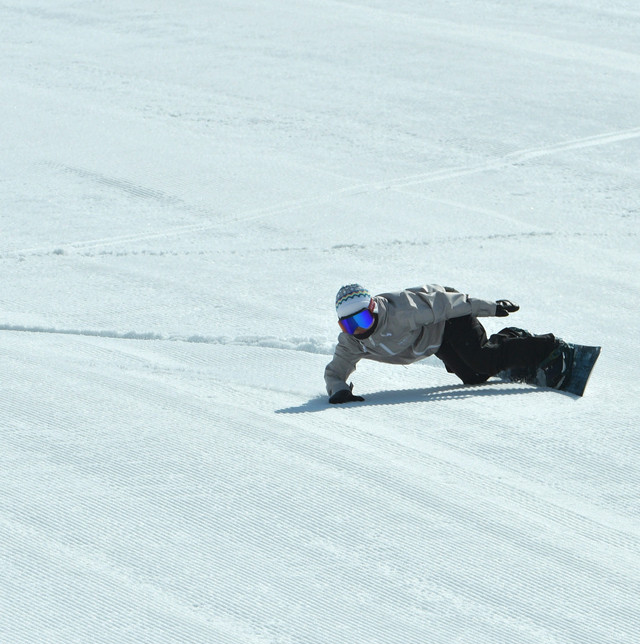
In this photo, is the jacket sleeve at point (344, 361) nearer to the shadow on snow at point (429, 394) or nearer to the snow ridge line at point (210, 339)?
the shadow on snow at point (429, 394)

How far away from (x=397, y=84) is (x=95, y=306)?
6.60 meters

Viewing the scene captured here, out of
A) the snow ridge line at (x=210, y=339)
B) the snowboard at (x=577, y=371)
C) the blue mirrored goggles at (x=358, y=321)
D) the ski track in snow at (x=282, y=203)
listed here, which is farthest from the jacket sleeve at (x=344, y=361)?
the ski track in snow at (x=282, y=203)

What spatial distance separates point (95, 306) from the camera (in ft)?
20.7

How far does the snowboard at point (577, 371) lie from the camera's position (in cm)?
497

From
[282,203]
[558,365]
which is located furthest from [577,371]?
[282,203]

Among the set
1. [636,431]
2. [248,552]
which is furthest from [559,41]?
[248,552]

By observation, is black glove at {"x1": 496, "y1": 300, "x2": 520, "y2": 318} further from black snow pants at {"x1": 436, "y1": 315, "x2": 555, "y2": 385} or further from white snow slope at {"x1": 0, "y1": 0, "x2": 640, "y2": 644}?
white snow slope at {"x1": 0, "y1": 0, "x2": 640, "y2": 644}

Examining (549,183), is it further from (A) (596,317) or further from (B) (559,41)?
(B) (559,41)

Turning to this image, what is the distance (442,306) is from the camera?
4.94m

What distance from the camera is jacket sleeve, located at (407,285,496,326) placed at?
16.1ft

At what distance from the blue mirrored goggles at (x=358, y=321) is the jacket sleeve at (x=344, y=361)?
12 centimetres

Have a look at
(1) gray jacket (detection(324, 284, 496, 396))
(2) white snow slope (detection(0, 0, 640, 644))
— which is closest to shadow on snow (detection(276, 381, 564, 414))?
(2) white snow slope (detection(0, 0, 640, 644))

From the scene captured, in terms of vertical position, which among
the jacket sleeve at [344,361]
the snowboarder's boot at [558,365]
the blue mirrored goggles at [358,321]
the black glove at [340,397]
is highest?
the blue mirrored goggles at [358,321]

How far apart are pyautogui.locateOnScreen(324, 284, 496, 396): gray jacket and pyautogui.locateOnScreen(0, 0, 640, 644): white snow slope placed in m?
0.20
